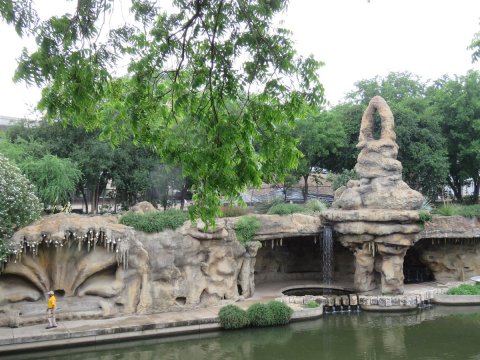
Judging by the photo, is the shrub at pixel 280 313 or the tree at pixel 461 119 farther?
the tree at pixel 461 119

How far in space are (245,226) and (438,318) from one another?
335 inches

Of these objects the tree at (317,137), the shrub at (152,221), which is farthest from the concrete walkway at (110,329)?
the tree at (317,137)

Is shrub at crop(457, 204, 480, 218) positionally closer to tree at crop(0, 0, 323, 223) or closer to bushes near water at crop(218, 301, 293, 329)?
bushes near water at crop(218, 301, 293, 329)

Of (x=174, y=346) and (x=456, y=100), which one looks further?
(x=456, y=100)

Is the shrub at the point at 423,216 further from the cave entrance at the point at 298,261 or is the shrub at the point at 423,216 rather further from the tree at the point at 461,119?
the tree at the point at 461,119

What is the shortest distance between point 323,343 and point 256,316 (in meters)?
2.67

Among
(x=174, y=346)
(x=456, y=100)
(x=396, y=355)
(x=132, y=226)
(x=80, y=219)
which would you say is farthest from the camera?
(x=456, y=100)

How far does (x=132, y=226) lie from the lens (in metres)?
18.4

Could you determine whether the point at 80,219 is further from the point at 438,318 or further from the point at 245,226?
the point at 438,318

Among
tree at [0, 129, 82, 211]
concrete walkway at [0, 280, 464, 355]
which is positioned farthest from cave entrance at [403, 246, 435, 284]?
tree at [0, 129, 82, 211]

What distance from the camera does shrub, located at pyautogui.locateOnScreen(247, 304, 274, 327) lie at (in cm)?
1688

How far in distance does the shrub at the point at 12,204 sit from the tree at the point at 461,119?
25.5 m

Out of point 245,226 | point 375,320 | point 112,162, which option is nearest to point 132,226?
point 245,226

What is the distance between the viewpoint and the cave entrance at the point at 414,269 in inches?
1053
